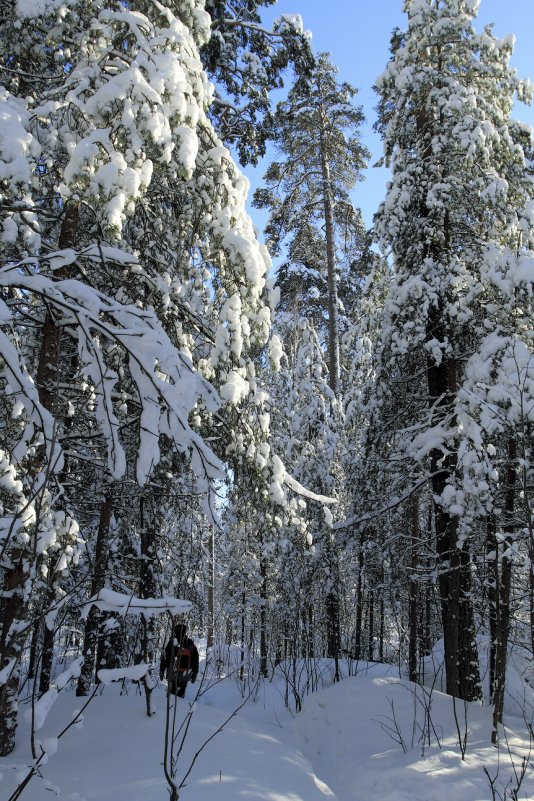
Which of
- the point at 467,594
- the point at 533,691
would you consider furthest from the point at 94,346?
the point at 533,691

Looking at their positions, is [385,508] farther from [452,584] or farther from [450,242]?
[450,242]

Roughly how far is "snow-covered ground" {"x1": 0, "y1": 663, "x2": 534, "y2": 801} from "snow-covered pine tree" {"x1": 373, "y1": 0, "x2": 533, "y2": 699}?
1585 mm

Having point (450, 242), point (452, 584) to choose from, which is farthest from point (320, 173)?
point (452, 584)

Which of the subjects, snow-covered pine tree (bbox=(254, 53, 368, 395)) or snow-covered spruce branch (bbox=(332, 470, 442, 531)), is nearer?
snow-covered spruce branch (bbox=(332, 470, 442, 531))

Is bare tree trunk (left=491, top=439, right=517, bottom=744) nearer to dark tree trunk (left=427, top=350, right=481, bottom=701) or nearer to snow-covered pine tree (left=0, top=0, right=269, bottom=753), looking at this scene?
dark tree trunk (left=427, top=350, right=481, bottom=701)

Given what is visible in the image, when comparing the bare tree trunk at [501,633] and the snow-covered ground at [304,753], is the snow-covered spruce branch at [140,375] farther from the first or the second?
the bare tree trunk at [501,633]

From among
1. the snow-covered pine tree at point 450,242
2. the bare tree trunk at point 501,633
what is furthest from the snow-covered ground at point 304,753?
the snow-covered pine tree at point 450,242

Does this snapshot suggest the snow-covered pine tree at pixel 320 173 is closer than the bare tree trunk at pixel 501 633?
No

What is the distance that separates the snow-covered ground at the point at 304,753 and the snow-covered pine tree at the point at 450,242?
1585 millimetres

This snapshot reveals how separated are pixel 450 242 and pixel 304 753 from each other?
25.2 feet

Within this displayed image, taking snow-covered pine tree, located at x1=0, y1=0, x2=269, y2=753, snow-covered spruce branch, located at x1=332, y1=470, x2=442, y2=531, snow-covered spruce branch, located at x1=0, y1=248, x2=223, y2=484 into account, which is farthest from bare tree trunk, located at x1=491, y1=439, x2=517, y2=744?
snow-covered spruce branch, located at x1=0, y1=248, x2=223, y2=484

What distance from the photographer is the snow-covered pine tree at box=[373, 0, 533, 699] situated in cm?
747

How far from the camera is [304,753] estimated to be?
6215mm

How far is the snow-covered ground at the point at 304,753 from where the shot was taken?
3.63 m
